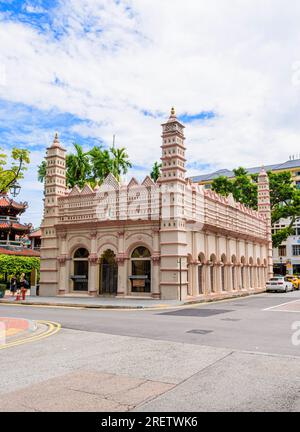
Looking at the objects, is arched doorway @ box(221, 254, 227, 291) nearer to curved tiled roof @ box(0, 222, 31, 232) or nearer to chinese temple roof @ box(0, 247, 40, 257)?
chinese temple roof @ box(0, 247, 40, 257)

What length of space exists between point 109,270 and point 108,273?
23cm

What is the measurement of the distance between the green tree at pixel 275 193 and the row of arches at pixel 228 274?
11357 millimetres

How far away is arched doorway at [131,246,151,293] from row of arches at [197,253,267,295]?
3871 mm

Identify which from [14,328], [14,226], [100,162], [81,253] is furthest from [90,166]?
[14,328]

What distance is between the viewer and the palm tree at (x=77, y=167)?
50969mm

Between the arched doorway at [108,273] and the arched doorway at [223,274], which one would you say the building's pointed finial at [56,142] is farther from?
the arched doorway at [223,274]

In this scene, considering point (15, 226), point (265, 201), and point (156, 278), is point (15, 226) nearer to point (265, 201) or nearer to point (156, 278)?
point (265, 201)

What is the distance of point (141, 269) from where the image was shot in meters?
27.6

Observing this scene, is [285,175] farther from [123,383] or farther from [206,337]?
[123,383]

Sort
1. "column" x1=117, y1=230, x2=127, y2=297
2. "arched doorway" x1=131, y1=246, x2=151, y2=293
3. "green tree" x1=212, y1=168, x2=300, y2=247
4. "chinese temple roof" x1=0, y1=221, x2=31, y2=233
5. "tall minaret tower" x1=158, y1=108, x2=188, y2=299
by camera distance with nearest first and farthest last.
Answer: "tall minaret tower" x1=158, y1=108, x2=188, y2=299 → "arched doorway" x1=131, y1=246, x2=151, y2=293 → "column" x1=117, y1=230, x2=127, y2=297 → "chinese temple roof" x1=0, y1=221, x2=31, y2=233 → "green tree" x1=212, y1=168, x2=300, y2=247

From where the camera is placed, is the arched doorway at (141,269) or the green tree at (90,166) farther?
the green tree at (90,166)

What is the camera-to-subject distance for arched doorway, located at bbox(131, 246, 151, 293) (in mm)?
27234

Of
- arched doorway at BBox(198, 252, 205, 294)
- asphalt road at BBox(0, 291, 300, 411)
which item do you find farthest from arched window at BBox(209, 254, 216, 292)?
asphalt road at BBox(0, 291, 300, 411)

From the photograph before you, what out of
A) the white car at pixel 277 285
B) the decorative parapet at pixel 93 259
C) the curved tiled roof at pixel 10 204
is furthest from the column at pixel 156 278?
the curved tiled roof at pixel 10 204
